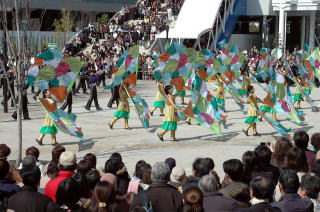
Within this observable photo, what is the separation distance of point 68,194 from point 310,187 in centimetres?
230

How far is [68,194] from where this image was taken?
16.3 feet

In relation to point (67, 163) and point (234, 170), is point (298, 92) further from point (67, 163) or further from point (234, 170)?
point (67, 163)

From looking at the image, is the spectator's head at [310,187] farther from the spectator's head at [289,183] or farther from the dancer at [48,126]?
the dancer at [48,126]

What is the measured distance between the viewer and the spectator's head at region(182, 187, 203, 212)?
15.5ft

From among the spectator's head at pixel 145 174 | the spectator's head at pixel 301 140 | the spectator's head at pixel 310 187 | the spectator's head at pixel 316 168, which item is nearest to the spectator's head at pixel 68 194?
the spectator's head at pixel 145 174

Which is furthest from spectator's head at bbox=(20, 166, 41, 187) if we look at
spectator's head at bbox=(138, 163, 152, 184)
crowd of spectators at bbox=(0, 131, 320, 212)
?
spectator's head at bbox=(138, 163, 152, 184)

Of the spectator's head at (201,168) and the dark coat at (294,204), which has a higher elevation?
the spectator's head at (201,168)

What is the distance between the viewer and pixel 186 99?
869 inches

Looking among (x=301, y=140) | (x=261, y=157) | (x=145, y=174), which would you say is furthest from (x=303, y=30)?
(x=145, y=174)

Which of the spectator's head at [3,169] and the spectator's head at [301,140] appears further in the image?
the spectator's head at [301,140]

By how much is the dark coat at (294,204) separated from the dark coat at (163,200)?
89cm

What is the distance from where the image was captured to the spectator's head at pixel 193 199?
472 cm

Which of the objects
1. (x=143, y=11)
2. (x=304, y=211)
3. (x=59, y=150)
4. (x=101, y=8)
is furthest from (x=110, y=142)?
(x=101, y=8)

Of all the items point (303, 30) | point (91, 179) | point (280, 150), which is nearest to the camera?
point (91, 179)
